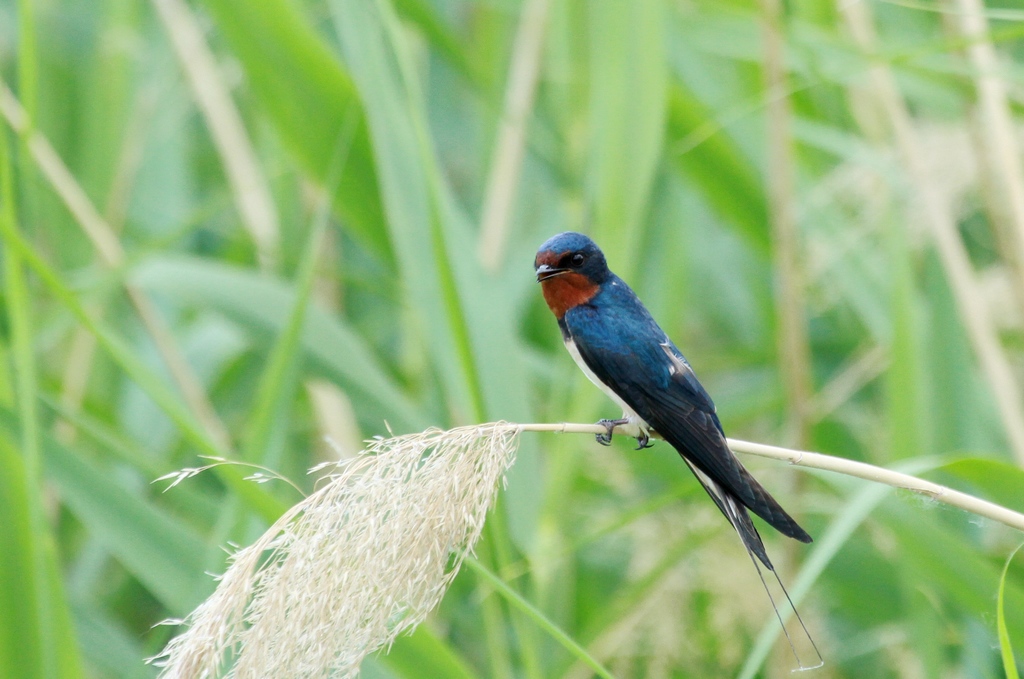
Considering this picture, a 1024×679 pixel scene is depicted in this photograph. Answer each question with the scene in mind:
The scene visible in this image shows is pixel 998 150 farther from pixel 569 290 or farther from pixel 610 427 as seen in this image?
pixel 610 427

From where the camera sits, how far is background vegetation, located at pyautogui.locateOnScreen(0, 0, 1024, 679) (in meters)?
1.26

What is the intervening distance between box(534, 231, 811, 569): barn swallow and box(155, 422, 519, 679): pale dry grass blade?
0.20 metres

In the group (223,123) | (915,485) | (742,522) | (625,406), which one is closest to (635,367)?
(625,406)

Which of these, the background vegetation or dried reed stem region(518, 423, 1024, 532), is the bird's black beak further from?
dried reed stem region(518, 423, 1024, 532)

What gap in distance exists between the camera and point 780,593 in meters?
1.91

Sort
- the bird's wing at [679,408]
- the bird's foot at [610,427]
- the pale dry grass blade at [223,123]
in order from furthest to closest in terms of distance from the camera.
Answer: the pale dry grass blade at [223,123] → the bird's foot at [610,427] → the bird's wing at [679,408]

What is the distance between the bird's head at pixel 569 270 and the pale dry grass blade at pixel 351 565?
0.35 metres

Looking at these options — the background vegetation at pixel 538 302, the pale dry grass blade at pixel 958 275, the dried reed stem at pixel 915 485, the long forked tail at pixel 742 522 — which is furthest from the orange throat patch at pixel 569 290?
the pale dry grass blade at pixel 958 275

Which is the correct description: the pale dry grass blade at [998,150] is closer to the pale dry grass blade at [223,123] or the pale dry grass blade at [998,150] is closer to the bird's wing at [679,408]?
the bird's wing at [679,408]

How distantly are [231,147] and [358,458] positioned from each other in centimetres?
143

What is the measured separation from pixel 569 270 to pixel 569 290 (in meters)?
0.09

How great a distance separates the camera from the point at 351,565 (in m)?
0.91

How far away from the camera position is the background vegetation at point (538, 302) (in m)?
1.26

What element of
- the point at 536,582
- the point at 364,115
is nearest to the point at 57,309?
the point at 364,115
